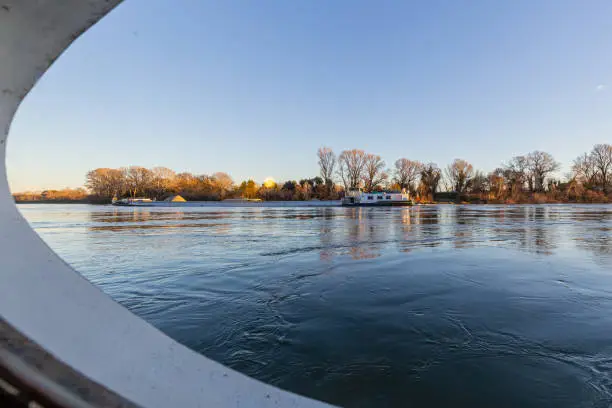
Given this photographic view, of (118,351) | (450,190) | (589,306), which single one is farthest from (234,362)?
(450,190)

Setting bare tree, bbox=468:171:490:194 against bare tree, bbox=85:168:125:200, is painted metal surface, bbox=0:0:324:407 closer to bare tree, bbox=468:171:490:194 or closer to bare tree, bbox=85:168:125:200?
bare tree, bbox=468:171:490:194

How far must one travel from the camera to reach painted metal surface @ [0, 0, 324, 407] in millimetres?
986

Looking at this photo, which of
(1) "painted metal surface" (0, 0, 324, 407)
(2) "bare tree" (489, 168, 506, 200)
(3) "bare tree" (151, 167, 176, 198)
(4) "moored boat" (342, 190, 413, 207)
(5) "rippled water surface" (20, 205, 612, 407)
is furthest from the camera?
(3) "bare tree" (151, 167, 176, 198)

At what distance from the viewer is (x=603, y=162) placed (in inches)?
2472

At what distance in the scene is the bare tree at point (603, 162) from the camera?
2437 inches

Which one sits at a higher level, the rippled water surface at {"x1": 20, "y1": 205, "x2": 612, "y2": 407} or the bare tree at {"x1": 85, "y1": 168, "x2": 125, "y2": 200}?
the bare tree at {"x1": 85, "y1": 168, "x2": 125, "y2": 200}

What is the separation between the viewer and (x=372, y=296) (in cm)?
393

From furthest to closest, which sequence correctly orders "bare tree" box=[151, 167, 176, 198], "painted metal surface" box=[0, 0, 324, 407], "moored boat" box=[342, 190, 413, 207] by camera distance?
"bare tree" box=[151, 167, 176, 198], "moored boat" box=[342, 190, 413, 207], "painted metal surface" box=[0, 0, 324, 407]

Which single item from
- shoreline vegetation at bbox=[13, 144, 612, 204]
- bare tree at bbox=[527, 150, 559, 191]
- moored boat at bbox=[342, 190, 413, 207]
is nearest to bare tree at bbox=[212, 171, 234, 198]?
shoreline vegetation at bbox=[13, 144, 612, 204]

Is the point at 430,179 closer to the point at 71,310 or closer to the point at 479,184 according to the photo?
the point at 479,184

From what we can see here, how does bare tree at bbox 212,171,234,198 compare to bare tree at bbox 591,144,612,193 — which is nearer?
bare tree at bbox 591,144,612,193

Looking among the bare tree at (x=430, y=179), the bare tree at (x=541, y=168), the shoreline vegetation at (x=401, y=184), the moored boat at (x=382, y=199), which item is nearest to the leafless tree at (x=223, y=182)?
the shoreline vegetation at (x=401, y=184)

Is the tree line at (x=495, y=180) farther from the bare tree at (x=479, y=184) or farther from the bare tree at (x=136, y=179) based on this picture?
the bare tree at (x=136, y=179)

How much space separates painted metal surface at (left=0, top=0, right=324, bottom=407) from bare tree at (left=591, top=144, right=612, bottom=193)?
271 ft
